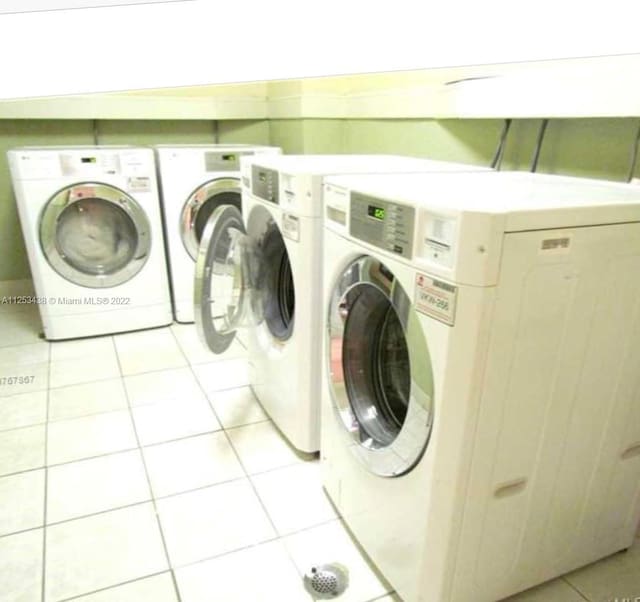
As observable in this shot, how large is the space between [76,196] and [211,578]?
6.16ft

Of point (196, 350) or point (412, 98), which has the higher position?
point (412, 98)

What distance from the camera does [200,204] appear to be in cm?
262

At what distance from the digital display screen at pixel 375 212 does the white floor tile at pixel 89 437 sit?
1.27 m

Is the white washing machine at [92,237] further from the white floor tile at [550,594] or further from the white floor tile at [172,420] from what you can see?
the white floor tile at [550,594]

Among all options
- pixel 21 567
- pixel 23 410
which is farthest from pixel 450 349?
pixel 23 410

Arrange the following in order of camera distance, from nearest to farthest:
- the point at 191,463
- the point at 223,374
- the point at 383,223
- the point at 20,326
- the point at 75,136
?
the point at 383,223, the point at 191,463, the point at 223,374, the point at 20,326, the point at 75,136

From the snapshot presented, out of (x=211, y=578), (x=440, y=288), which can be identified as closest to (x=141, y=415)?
(x=211, y=578)

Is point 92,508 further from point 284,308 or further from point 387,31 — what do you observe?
point 387,31

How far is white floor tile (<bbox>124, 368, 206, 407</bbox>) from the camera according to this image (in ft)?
6.81

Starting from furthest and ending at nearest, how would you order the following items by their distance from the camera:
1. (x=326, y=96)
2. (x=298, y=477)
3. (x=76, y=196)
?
1. (x=326, y=96)
2. (x=76, y=196)
3. (x=298, y=477)

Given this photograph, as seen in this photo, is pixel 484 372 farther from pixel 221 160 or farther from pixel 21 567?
pixel 221 160

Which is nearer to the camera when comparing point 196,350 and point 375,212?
point 375,212

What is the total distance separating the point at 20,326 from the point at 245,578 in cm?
218

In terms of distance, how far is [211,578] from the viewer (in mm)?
1264
